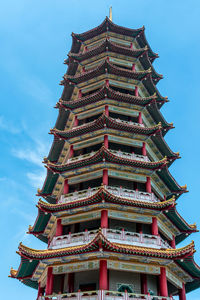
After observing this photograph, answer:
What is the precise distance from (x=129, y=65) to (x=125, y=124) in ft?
33.3

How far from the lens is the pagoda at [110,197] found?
2011cm

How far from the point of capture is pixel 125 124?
2719 cm

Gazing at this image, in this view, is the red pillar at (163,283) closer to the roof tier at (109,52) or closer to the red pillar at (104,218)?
the red pillar at (104,218)

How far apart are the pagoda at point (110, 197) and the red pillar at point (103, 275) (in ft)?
0.20

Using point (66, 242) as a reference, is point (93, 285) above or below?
below

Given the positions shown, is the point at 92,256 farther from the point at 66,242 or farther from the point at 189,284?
the point at 189,284

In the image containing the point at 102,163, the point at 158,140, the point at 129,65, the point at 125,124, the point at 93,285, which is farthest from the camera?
the point at 129,65

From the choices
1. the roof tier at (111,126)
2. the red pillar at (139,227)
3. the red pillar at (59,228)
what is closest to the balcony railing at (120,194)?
the red pillar at (59,228)

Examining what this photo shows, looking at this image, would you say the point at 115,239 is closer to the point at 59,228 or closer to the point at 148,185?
the point at 59,228

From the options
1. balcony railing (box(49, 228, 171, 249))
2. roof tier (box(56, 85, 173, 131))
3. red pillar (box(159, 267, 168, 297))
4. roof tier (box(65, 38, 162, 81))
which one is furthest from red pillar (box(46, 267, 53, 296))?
roof tier (box(65, 38, 162, 81))

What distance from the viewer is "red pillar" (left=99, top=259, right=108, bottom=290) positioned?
18.4 meters

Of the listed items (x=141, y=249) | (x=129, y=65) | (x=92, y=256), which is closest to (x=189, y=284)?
(x=141, y=249)

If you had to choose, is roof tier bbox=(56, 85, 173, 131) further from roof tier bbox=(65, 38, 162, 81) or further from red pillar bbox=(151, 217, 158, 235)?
red pillar bbox=(151, 217, 158, 235)

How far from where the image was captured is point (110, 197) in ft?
71.0
